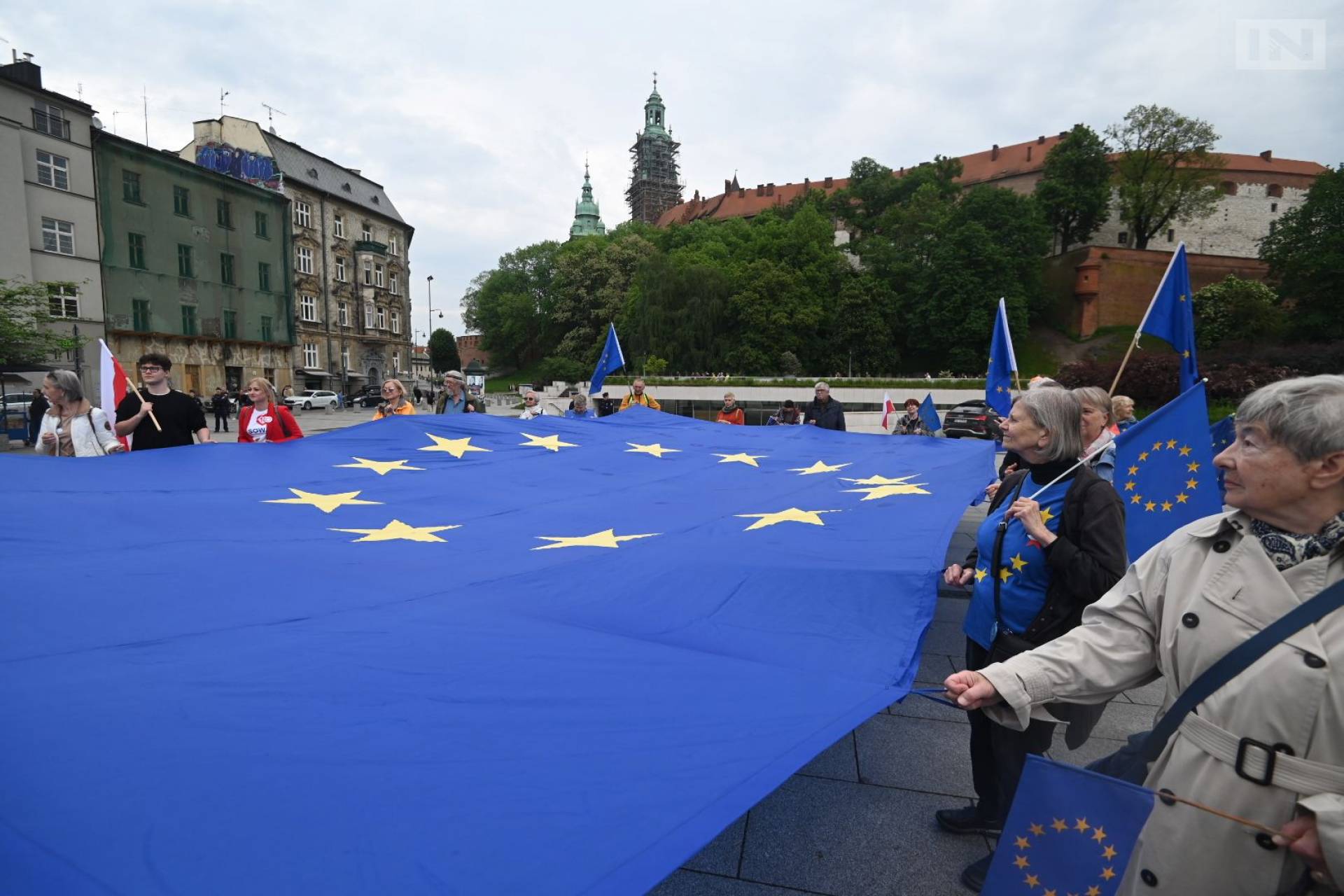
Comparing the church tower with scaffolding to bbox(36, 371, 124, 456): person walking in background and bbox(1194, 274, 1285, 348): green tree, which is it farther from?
bbox(36, 371, 124, 456): person walking in background

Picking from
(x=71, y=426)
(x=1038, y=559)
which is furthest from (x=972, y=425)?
(x=71, y=426)

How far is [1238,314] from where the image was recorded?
44.5 m

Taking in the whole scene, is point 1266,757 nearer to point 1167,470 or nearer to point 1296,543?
point 1296,543

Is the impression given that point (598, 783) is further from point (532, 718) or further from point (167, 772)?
point (167, 772)

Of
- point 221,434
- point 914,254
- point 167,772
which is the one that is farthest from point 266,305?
point 167,772

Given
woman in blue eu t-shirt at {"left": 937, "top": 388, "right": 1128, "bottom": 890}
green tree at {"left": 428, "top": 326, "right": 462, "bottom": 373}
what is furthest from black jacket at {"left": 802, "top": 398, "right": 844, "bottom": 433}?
green tree at {"left": 428, "top": 326, "right": 462, "bottom": 373}

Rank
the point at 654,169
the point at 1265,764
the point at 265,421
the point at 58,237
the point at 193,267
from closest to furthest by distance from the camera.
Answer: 1. the point at 1265,764
2. the point at 265,421
3. the point at 58,237
4. the point at 193,267
5. the point at 654,169

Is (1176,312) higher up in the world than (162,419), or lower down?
higher up

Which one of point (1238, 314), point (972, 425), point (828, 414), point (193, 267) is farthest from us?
point (1238, 314)

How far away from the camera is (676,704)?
2.19 m

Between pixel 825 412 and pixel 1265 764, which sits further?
pixel 825 412

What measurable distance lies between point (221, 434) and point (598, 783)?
3031 cm

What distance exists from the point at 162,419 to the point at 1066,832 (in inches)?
291

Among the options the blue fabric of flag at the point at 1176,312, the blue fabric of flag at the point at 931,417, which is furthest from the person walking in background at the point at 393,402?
the blue fabric of flag at the point at 931,417
